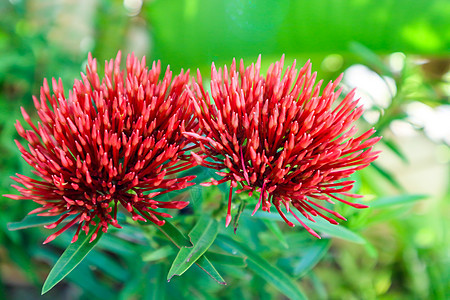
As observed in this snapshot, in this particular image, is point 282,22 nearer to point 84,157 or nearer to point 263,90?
point 263,90

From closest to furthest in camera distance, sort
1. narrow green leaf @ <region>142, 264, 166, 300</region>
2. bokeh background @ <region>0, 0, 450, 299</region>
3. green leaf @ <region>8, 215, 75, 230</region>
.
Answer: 1. green leaf @ <region>8, 215, 75, 230</region>
2. narrow green leaf @ <region>142, 264, 166, 300</region>
3. bokeh background @ <region>0, 0, 450, 299</region>

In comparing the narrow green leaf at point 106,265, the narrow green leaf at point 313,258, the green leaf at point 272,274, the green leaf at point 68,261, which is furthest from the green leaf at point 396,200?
the narrow green leaf at point 106,265

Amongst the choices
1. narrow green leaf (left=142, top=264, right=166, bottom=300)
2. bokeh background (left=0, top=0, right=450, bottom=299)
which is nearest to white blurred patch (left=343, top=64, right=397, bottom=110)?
bokeh background (left=0, top=0, right=450, bottom=299)

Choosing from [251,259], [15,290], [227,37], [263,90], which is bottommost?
[15,290]

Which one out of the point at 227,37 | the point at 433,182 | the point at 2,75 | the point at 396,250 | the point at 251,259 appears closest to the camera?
the point at 251,259

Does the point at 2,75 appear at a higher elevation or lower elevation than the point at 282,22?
lower

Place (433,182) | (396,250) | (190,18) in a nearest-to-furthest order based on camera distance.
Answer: (190,18)
(396,250)
(433,182)

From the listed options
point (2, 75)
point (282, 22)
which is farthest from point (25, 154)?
point (282, 22)

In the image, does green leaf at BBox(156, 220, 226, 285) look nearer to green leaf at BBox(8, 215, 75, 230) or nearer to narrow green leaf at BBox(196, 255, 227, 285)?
narrow green leaf at BBox(196, 255, 227, 285)
